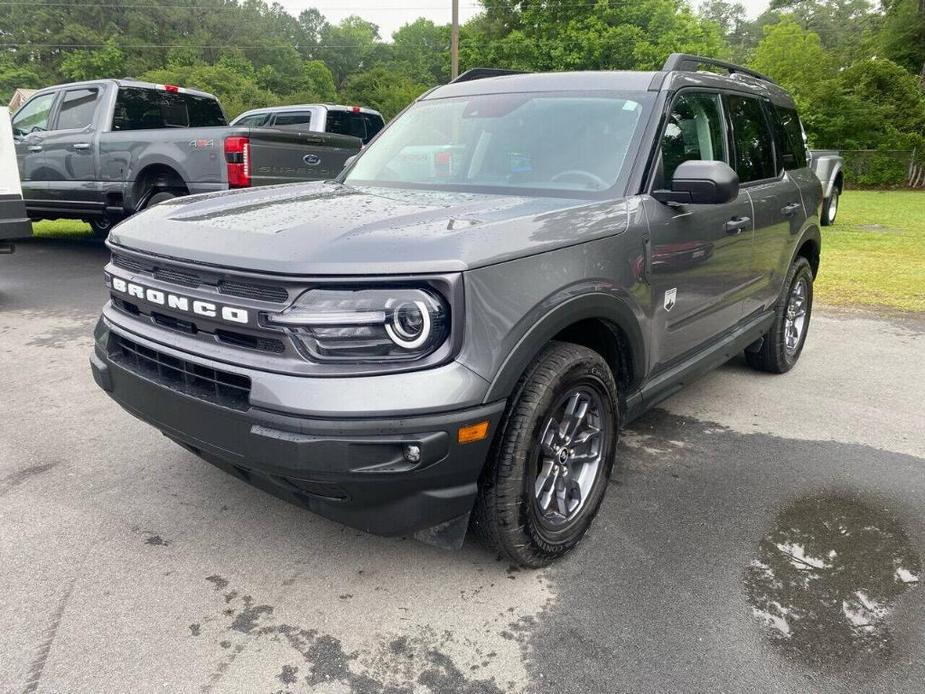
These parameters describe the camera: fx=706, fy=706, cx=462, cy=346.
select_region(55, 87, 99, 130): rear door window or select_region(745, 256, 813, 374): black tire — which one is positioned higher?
select_region(55, 87, 99, 130): rear door window

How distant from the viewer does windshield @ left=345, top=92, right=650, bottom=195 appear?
3178 millimetres

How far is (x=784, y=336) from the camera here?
16.4ft

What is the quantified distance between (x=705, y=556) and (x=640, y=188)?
1.56m

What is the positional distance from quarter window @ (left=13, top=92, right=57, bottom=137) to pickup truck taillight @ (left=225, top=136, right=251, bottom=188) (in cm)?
361

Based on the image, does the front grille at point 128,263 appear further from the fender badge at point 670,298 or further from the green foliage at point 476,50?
the green foliage at point 476,50

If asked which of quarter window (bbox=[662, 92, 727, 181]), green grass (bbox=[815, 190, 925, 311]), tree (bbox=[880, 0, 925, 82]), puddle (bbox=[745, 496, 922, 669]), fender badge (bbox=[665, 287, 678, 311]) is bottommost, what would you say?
green grass (bbox=[815, 190, 925, 311])

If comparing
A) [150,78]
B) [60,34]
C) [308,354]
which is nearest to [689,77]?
[308,354]

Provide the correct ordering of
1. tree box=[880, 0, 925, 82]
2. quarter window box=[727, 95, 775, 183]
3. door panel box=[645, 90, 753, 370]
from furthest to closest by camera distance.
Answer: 1. tree box=[880, 0, 925, 82]
2. quarter window box=[727, 95, 775, 183]
3. door panel box=[645, 90, 753, 370]

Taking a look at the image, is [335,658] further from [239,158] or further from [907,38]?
[907,38]

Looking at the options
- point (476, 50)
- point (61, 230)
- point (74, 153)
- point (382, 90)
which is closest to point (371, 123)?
point (74, 153)

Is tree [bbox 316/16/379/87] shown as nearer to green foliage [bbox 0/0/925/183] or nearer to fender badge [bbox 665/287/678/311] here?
green foliage [bbox 0/0/925/183]

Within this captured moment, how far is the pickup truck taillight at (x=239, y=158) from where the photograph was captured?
24.2 ft

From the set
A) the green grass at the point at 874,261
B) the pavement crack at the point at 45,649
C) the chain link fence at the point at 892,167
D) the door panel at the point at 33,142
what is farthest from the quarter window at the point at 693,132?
the chain link fence at the point at 892,167

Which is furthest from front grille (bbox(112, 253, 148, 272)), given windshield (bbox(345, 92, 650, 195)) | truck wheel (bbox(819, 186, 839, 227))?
truck wheel (bbox(819, 186, 839, 227))
